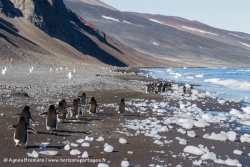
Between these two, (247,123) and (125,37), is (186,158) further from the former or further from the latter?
(125,37)

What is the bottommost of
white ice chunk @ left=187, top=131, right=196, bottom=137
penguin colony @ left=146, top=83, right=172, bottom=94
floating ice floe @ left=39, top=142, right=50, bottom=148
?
penguin colony @ left=146, top=83, right=172, bottom=94

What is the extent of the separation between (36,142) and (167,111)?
6.05 meters

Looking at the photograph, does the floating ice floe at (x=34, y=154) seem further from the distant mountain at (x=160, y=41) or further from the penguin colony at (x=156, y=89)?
the distant mountain at (x=160, y=41)

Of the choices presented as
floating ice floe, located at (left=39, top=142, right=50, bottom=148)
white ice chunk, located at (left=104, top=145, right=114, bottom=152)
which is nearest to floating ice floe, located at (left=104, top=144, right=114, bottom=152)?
white ice chunk, located at (left=104, top=145, right=114, bottom=152)

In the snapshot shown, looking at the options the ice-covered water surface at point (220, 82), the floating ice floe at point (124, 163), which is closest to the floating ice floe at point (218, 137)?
the floating ice floe at point (124, 163)

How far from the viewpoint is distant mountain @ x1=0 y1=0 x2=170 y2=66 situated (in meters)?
45.6

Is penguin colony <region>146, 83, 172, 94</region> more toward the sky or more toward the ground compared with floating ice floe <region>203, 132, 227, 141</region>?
more toward the ground

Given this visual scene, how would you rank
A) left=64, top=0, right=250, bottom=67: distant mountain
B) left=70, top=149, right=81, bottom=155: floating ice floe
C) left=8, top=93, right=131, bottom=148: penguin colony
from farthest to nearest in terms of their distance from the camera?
left=64, top=0, right=250, bottom=67: distant mountain
left=8, top=93, right=131, bottom=148: penguin colony
left=70, top=149, right=81, bottom=155: floating ice floe

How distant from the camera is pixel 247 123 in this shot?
35.2 feet

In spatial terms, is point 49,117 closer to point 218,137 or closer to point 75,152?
point 75,152

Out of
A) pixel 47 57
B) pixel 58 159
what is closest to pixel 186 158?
pixel 58 159

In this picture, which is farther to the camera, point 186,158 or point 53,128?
point 53,128

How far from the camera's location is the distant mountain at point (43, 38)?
45562 millimetres

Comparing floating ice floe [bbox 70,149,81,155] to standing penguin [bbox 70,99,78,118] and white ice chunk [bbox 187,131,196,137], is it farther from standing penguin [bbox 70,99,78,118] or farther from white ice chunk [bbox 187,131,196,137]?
standing penguin [bbox 70,99,78,118]
